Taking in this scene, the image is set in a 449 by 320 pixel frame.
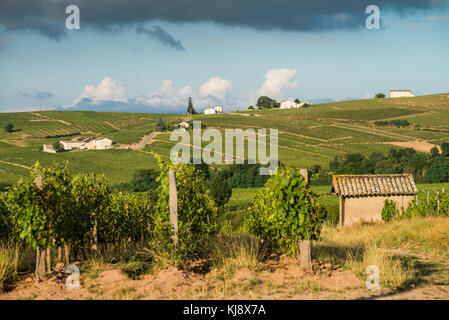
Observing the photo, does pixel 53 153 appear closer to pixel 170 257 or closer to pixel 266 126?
pixel 266 126

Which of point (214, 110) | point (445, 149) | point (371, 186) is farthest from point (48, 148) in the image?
point (371, 186)

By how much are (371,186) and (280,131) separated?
69226 mm

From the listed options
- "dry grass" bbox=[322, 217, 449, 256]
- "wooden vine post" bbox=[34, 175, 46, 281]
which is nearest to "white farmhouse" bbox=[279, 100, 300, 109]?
"dry grass" bbox=[322, 217, 449, 256]

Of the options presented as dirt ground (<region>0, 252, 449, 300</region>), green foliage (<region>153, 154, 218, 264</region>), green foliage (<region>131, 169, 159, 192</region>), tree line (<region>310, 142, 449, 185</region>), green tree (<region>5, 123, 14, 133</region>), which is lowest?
green foliage (<region>131, 169, 159, 192</region>)

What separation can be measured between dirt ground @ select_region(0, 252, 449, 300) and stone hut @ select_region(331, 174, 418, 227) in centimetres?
1862

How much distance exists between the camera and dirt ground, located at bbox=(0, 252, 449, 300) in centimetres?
799

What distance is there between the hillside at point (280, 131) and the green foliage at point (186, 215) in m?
58.4

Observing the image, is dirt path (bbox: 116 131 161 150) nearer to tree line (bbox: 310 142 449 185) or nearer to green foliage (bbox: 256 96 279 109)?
tree line (bbox: 310 142 449 185)

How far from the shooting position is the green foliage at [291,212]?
377 inches

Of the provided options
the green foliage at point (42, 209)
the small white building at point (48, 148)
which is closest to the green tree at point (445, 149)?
the small white building at point (48, 148)

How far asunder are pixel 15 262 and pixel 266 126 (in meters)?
95.0

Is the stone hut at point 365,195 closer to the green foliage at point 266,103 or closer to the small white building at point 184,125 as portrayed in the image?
the small white building at point 184,125
